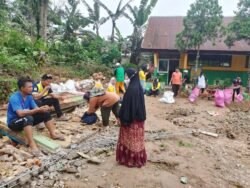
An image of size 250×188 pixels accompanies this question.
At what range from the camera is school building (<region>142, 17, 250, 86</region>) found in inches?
754

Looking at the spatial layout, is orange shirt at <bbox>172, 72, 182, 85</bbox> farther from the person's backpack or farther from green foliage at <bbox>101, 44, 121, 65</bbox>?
the person's backpack

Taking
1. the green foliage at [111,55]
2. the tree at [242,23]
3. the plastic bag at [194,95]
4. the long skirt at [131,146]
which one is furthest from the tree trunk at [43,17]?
the long skirt at [131,146]

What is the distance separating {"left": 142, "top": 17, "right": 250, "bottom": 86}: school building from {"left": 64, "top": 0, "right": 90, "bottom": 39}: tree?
5.86 metres

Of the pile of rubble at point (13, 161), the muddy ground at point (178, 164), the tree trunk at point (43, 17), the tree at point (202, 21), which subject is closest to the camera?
the pile of rubble at point (13, 161)

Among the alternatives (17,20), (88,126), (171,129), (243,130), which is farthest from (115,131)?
(17,20)

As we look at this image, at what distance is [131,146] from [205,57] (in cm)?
1582

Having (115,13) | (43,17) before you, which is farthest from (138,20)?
(43,17)

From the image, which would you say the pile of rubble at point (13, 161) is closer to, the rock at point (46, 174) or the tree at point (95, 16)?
the rock at point (46, 174)

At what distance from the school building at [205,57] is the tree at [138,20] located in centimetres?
180

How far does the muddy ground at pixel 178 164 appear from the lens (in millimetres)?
4930

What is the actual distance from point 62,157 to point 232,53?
1577cm

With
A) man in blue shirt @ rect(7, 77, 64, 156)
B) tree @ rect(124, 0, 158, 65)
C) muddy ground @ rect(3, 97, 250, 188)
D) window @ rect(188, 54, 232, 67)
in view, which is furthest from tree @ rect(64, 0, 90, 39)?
man in blue shirt @ rect(7, 77, 64, 156)

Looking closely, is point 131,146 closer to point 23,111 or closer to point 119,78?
point 23,111

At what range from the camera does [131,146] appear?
5211 millimetres
